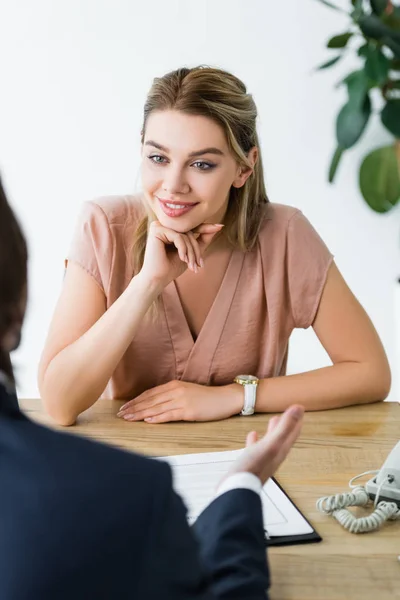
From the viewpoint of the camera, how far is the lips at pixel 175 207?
180 centimetres

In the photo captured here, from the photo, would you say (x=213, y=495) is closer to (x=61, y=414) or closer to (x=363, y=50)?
(x=61, y=414)

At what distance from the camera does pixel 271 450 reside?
96cm

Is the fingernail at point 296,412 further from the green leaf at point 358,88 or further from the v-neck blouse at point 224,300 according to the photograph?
the v-neck blouse at point 224,300

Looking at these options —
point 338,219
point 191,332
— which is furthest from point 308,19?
point 191,332

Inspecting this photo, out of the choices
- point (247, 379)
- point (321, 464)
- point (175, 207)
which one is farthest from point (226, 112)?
point (321, 464)

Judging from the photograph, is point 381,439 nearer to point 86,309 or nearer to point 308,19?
point 86,309

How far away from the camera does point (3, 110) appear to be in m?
3.95

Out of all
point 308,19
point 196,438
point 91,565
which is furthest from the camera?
point 308,19

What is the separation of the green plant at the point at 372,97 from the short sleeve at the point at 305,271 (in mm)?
1222

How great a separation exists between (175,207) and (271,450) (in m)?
0.93

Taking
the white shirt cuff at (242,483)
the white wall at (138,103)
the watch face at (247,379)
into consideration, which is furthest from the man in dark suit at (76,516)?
the white wall at (138,103)

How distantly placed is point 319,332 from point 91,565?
1.44m

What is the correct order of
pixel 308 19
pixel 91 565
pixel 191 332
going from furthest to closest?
pixel 308 19 < pixel 191 332 < pixel 91 565

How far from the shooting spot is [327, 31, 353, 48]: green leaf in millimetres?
726
